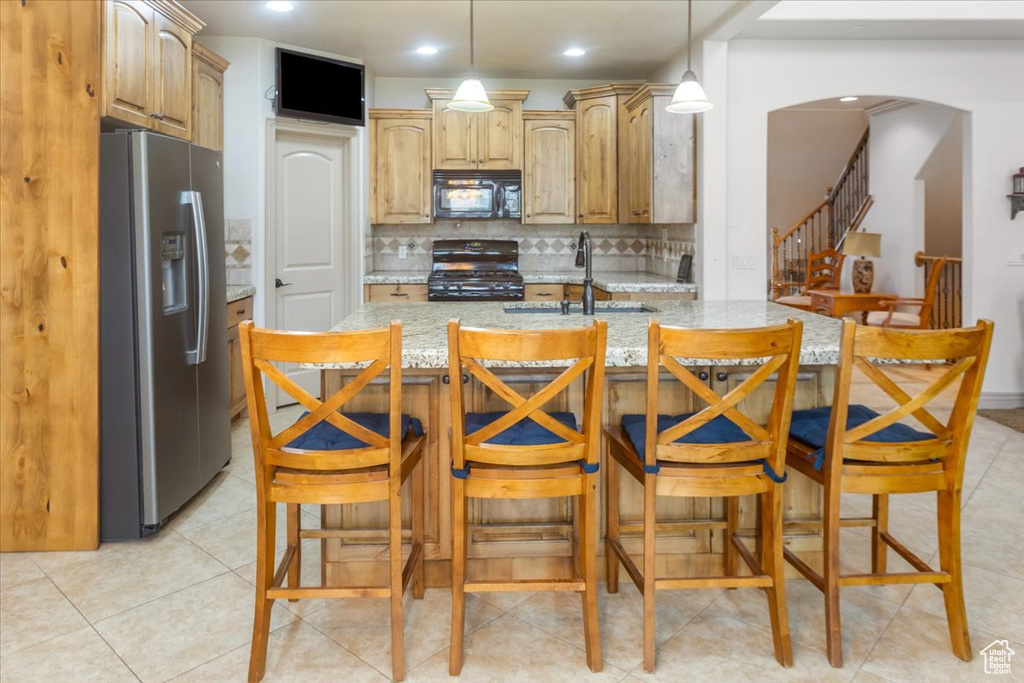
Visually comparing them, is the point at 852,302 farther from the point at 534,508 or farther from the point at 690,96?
the point at 534,508

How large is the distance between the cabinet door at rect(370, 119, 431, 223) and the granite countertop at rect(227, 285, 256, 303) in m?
1.40

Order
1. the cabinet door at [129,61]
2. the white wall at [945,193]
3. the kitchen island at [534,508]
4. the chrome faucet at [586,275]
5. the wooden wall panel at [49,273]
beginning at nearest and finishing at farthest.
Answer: the kitchen island at [534,508], the wooden wall panel at [49,273], the cabinet door at [129,61], the chrome faucet at [586,275], the white wall at [945,193]

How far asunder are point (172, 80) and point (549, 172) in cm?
310

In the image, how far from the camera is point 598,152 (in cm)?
580

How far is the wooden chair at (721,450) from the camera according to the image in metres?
1.87

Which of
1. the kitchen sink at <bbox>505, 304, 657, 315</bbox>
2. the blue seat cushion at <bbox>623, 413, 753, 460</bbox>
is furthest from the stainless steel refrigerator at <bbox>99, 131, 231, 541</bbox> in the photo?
the blue seat cushion at <bbox>623, 413, 753, 460</bbox>

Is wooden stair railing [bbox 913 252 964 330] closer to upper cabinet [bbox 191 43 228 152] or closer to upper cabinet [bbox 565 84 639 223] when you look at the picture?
upper cabinet [bbox 565 84 639 223]

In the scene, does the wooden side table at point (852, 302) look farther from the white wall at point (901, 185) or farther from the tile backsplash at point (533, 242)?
the tile backsplash at point (533, 242)

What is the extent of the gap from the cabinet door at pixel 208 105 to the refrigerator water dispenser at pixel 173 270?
54.1 inches

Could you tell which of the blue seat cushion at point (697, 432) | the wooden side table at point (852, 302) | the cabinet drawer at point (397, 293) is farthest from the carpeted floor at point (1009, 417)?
the cabinet drawer at point (397, 293)

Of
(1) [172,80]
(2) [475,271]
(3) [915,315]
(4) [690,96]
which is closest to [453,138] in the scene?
(2) [475,271]

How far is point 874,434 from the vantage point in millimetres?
2168

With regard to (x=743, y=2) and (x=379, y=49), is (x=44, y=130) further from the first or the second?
(x=743, y=2)
